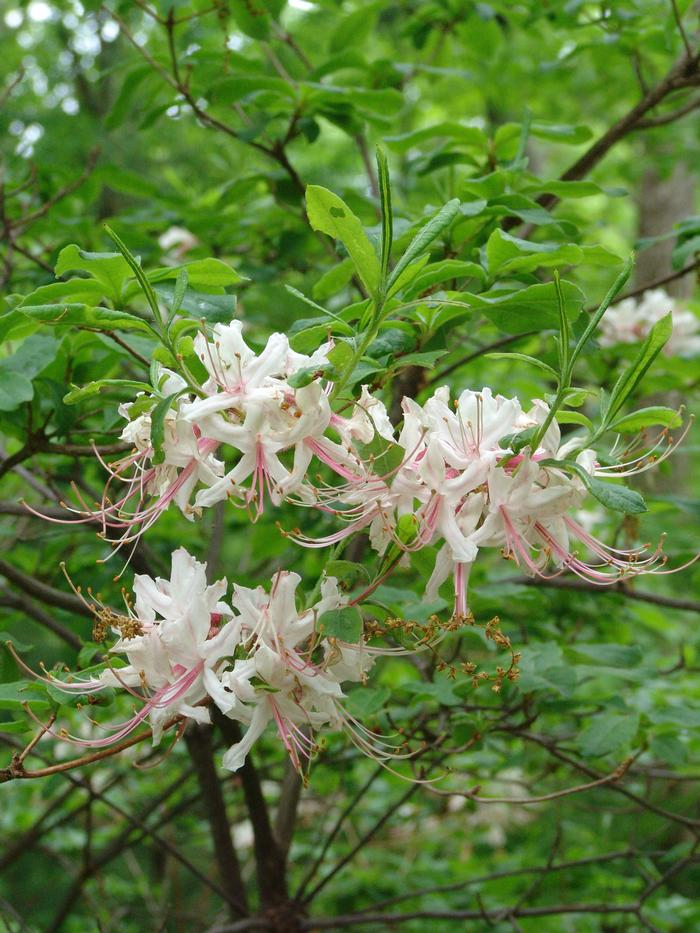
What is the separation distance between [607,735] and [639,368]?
3.81 feet

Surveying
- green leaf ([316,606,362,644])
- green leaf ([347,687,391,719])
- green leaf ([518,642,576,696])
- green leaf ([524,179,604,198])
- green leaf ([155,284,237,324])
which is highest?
green leaf ([155,284,237,324])

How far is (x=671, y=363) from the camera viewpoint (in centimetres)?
273

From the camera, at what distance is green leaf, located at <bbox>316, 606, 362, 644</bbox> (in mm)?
1292

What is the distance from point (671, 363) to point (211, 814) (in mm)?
1721

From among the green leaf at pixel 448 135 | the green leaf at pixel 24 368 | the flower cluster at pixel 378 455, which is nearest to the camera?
the flower cluster at pixel 378 455

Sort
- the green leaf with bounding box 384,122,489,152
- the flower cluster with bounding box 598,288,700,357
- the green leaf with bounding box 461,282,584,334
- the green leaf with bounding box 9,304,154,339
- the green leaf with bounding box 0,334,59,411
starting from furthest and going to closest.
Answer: the flower cluster with bounding box 598,288,700,357, the green leaf with bounding box 384,122,489,152, the green leaf with bounding box 0,334,59,411, the green leaf with bounding box 461,282,584,334, the green leaf with bounding box 9,304,154,339

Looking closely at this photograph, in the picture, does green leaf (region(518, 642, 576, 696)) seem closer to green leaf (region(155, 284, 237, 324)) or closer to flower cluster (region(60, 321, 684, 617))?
flower cluster (region(60, 321, 684, 617))

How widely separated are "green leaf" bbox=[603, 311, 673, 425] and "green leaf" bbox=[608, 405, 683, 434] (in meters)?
0.02

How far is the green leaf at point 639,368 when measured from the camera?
4.12 ft

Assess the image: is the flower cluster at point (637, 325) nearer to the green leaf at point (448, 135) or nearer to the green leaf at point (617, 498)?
the green leaf at point (448, 135)

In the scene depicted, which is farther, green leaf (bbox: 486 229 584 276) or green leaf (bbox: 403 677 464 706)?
green leaf (bbox: 403 677 464 706)

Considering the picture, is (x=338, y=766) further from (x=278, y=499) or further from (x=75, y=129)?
(x=75, y=129)

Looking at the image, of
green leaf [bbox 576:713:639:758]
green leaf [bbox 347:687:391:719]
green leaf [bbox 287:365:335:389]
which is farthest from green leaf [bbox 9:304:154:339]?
green leaf [bbox 576:713:639:758]

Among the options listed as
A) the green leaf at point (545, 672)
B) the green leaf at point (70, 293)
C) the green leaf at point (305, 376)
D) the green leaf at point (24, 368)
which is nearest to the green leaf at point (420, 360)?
the green leaf at point (305, 376)
